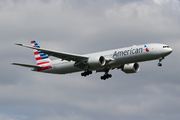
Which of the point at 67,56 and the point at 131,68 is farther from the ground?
the point at 131,68

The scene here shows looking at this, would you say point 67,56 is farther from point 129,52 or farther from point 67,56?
point 129,52

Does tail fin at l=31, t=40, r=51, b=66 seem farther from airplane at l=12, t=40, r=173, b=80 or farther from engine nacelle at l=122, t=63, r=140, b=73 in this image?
engine nacelle at l=122, t=63, r=140, b=73

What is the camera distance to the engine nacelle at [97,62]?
59719 mm

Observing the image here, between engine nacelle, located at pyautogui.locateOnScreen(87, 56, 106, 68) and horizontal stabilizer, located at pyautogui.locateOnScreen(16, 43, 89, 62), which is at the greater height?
horizontal stabilizer, located at pyautogui.locateOnScreen(16, 43, 89, 62)

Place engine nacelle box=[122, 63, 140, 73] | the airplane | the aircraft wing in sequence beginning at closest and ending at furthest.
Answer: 1. the airplane
2. the aircraft wing
3. engine nacelle box=[122, 63, 140, 73]

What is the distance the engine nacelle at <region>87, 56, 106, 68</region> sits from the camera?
59719 mm

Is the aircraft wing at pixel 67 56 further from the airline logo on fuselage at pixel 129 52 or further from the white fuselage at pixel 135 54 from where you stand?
the airline logo on fuselage at pixel 129 52

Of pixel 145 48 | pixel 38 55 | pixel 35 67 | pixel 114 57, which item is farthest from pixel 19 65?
pixel 145 48

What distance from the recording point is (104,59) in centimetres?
6000

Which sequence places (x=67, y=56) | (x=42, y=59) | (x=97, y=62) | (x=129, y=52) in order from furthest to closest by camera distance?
(x=42, y=59)
(x=67, y=56)
(x=97, y=62)
(x=129, y=52)

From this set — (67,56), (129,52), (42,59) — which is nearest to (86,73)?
(67,56)

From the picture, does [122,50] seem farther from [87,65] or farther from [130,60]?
[87,65]

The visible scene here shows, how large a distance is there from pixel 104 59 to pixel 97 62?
1295 millimetres

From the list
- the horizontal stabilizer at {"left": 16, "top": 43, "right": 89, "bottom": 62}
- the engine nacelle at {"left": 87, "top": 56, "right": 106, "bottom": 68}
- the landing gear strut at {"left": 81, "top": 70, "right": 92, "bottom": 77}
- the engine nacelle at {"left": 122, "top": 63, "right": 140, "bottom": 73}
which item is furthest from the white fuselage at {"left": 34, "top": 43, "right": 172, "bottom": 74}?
the engine nacelle at {"left": 122, "top": 63, "right": 140, "bottom": 73}
